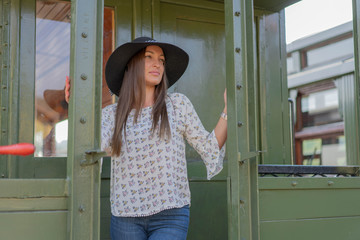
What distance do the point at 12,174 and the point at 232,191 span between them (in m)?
1.45

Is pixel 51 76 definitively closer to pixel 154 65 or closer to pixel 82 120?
pixel 154 65

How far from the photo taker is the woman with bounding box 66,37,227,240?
193 centimetres

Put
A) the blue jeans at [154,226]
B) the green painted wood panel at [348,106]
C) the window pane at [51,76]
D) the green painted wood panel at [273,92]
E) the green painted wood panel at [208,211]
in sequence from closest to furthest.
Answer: the blue jeans at [154,226], the window pane at [51,76], the green painted wood panel at [208,211], the green painted wood panel at [273,92], the green painted wood panel at [348,106]

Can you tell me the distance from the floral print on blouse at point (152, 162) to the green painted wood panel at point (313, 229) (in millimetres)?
378

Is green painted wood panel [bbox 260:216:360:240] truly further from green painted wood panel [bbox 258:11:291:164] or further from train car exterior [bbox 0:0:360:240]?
green painted wood panel [bbox 258:11:291:164]

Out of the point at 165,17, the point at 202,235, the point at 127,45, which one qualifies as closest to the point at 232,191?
the point at 127,45

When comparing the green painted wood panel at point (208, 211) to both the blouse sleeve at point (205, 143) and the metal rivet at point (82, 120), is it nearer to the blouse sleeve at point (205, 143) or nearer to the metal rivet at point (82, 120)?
the blouse sleeve at point (205, 143)

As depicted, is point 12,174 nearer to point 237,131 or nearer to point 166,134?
point 166,134

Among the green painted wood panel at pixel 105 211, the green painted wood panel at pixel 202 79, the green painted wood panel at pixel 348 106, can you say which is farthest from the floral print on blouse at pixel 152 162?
the green painted wood panel at pixel 348 106

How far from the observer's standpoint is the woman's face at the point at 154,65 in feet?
7.03

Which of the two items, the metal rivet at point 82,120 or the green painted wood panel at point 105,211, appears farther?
the green painted wood panel at point 105,211

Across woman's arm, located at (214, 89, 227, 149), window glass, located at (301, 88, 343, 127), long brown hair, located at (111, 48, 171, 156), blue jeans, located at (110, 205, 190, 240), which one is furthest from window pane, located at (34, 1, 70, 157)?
window glass, located at (301, 88, 343, 127)

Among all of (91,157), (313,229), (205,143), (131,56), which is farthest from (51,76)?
(313,229)

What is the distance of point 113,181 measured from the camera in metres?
2.07
